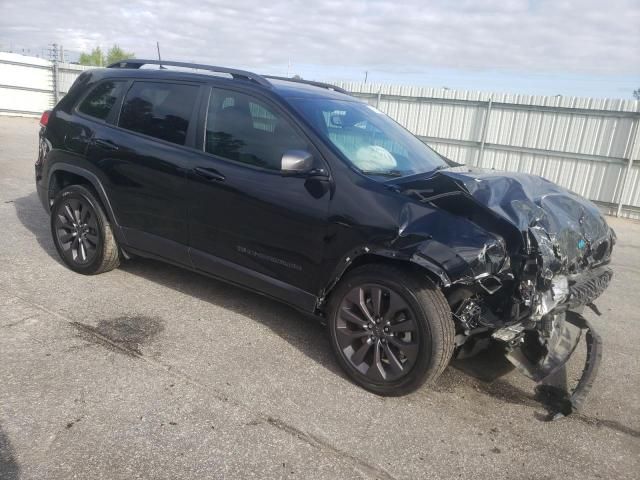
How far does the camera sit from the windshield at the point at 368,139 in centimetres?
358

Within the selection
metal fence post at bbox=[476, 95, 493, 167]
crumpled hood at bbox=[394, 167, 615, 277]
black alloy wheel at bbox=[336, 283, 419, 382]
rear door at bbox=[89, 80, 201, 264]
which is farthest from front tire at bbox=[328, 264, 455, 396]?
metal fence post at bbox=[476, 95, 493, 167]

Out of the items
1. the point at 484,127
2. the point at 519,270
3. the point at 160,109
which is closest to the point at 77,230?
the point at 160,109

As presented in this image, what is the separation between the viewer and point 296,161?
3.28m

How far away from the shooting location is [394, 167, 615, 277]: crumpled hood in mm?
3033

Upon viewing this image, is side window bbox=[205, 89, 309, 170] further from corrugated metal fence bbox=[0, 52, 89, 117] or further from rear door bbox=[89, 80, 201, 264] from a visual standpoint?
corrugated metal fence bbox=[0, 52, 89, 117]

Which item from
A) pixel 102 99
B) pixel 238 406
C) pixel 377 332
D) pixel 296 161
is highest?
pixel 102 99

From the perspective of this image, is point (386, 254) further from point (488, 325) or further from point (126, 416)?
point (126, 416)

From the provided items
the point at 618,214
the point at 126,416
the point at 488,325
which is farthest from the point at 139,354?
the point at 618,214

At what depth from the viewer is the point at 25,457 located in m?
2.46

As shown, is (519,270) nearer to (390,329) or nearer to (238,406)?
(390,329)

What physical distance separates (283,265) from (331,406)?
3.33ft

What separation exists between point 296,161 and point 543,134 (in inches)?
405

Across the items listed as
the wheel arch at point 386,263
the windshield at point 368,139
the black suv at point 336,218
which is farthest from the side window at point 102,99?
the wheel arch at point 386,263

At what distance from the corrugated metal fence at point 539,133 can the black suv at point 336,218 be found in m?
8.53
